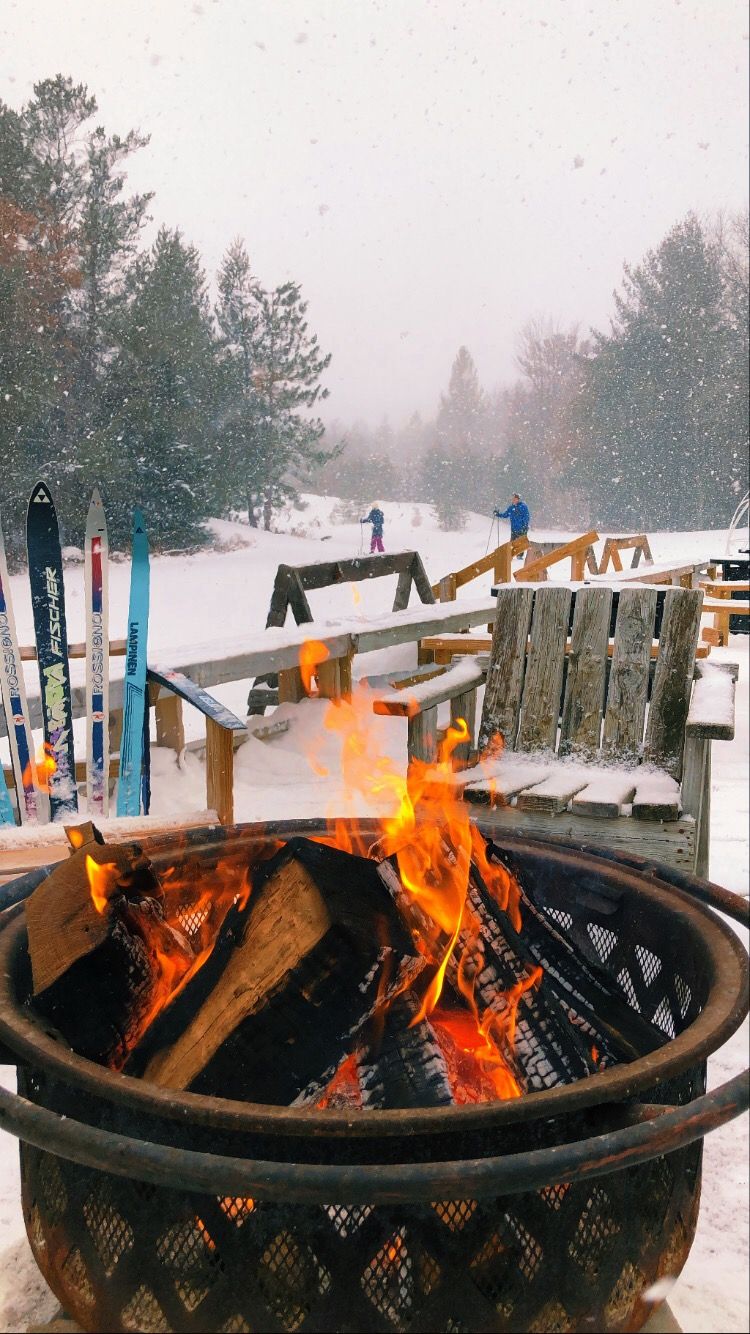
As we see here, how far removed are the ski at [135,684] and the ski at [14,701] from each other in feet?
1.05

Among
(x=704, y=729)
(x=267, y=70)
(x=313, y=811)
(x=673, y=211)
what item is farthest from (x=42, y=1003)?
(x=673, y=211)

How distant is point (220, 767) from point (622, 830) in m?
1.27

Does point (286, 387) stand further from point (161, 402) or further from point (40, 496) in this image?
point (40, 496)

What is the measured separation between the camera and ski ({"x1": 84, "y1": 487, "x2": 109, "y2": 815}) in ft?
11.2

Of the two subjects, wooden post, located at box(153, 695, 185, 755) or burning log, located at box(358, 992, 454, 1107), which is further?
wooden post, located at box(153, 695, 185, 755)

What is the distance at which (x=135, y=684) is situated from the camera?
133 inches

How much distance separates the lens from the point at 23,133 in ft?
49.3

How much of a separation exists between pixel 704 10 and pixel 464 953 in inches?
632

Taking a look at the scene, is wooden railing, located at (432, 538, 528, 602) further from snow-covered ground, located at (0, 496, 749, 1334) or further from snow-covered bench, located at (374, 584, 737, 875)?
snow-covered bench, located at (374, 584, 737, 875)

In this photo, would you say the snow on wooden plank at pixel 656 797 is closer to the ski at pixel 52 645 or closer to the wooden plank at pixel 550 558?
→ the ski at pixel 52 645

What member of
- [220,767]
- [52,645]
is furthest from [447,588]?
[220,767]

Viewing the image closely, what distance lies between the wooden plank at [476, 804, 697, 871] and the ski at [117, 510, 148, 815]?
51.9 inches

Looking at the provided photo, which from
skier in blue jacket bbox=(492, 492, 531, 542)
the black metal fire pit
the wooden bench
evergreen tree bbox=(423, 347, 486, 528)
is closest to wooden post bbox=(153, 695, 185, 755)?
the black metal fire pit

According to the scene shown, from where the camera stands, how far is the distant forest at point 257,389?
50.9ft
